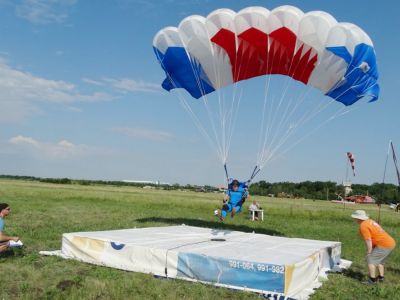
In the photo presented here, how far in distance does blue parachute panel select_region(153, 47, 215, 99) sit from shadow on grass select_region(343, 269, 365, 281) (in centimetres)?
601

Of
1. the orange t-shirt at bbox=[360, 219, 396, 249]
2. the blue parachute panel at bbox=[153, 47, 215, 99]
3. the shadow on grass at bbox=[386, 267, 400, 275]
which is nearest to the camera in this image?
the orange t-shirt at bbox=[360, 219, 396, 249]

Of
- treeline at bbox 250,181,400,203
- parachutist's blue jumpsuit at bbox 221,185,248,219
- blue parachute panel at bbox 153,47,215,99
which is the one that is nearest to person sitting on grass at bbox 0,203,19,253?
parachutist's blue jumpsuit at bbox 221,185,248,219

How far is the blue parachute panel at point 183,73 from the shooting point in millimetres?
12156

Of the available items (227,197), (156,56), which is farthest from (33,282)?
(156,56)

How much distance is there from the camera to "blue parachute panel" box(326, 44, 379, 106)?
33.6 feet

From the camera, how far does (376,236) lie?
834 centimetres

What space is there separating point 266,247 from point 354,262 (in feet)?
10.6

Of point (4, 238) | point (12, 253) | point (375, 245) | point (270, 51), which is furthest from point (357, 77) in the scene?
point (12, 253)

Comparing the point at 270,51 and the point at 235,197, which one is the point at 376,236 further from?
the point at 270,51

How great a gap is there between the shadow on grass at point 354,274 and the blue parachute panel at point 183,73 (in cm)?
601

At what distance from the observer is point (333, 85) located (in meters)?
11.3

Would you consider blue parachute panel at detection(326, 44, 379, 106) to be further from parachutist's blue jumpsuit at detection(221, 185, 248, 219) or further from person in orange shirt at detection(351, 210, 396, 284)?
person in orange shirt at detection(351, 210, 396, 284)

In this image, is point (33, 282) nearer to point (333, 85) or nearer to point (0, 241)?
point (0, 241)

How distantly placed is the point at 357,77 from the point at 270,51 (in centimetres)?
228
